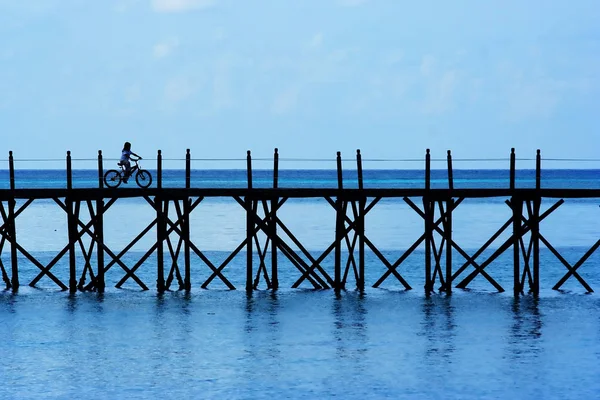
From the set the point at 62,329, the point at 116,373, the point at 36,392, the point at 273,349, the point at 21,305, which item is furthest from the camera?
the point at 21,305

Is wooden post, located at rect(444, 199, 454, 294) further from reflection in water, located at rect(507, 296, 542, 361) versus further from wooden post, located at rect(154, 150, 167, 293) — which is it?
wooden post, located at rect(154, 150, 167, 293)

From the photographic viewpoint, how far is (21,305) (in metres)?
30.5

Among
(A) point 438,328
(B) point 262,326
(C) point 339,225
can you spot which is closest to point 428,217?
(C) point 339,225

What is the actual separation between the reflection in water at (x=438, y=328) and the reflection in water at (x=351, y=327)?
1.34 metres

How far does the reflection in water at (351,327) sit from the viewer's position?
76.7 feet

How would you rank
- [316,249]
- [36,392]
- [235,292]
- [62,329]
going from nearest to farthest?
[36,392] < [62,329] < [235,292] < [316,249]

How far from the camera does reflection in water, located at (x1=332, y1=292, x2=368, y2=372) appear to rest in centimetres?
2338

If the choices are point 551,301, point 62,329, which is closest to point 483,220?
point 551,301

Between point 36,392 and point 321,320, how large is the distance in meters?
8.91

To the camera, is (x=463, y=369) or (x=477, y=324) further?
(x=477, y=324)

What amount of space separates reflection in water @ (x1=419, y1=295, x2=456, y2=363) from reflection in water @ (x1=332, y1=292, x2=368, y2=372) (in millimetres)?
1341

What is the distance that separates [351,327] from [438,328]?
6.36 feet

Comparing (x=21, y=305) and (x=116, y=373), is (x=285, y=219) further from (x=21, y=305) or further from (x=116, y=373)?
(x=116, y=373)

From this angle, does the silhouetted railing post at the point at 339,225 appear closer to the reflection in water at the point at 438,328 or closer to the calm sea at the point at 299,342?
the calm sea at the point at 299,342
